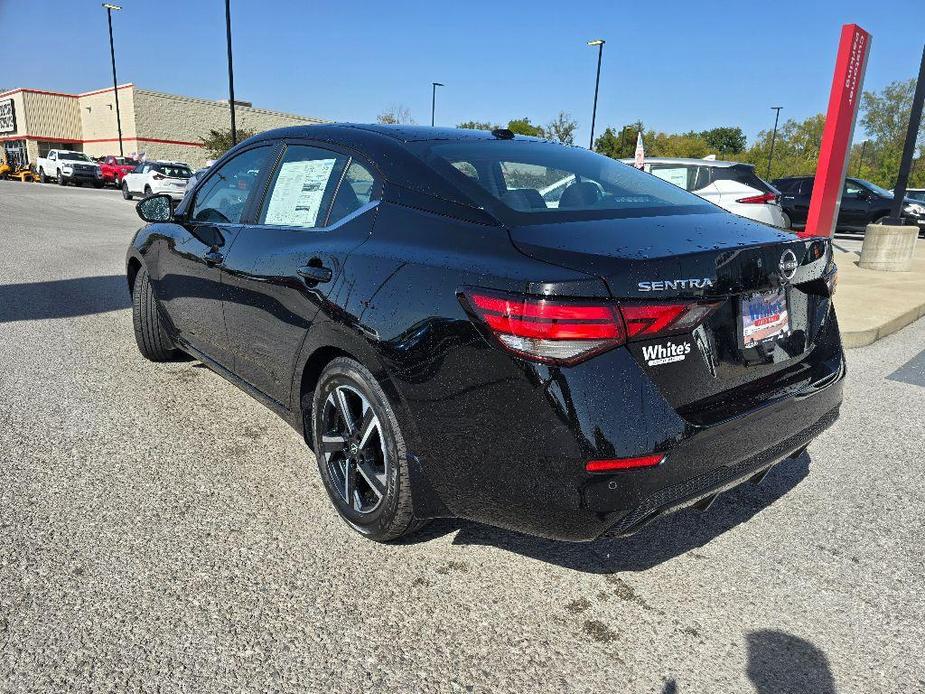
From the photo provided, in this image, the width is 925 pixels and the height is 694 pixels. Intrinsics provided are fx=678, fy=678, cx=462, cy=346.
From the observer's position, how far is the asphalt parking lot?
2006 millimetres

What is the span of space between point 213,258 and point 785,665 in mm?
3051

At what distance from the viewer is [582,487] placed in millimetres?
1924

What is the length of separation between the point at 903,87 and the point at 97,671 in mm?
68161

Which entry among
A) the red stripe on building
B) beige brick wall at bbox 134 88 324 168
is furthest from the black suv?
the red stripe on building

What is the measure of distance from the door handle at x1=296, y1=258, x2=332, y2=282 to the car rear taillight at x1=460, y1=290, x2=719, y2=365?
36.5 inches

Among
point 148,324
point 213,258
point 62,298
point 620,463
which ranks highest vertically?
point 213,258

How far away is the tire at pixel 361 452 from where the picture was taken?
7.86 ft

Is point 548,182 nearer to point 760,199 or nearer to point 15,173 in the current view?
point 760,199

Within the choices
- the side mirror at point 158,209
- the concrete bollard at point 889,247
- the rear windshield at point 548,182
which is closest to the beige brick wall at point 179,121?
the concrete bollard at point 889,247

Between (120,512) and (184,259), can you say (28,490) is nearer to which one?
(120,512)

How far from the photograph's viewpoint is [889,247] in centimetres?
1096

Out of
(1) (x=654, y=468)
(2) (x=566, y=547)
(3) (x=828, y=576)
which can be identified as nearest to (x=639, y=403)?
(1) (x=654, y=468)

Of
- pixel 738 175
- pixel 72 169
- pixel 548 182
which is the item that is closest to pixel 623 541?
pixel 548 182

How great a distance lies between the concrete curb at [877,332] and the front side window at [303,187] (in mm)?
4990
